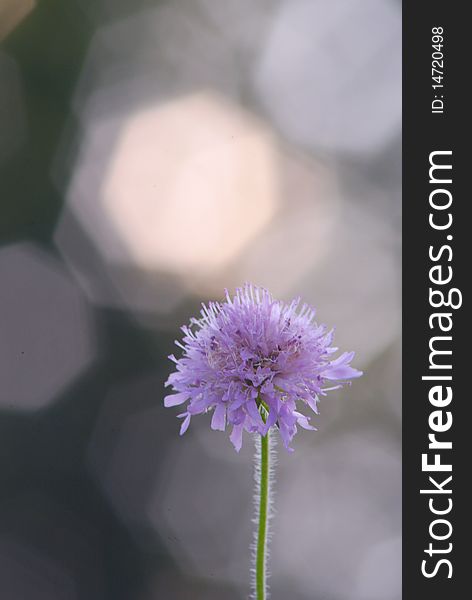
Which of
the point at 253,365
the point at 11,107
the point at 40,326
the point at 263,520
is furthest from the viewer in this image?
the point at 11,107

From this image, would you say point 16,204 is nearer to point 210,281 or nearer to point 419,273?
point 210,281

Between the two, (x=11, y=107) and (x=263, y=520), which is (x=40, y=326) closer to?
(x=11, y=107)

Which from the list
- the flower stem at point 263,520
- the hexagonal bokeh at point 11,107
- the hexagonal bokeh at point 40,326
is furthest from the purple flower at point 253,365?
the hexagonal bokeh at point 11,107

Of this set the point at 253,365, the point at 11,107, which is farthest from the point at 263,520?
the point at 11,107

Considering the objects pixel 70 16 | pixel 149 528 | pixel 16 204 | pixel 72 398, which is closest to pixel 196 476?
pixel 149 528

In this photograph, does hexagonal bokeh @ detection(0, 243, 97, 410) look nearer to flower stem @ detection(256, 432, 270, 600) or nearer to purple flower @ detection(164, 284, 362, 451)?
purple flower @ detection(164, 284, 362, 451)

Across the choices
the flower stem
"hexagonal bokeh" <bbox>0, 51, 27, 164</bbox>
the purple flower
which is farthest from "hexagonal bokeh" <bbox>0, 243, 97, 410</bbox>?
the flower stem
